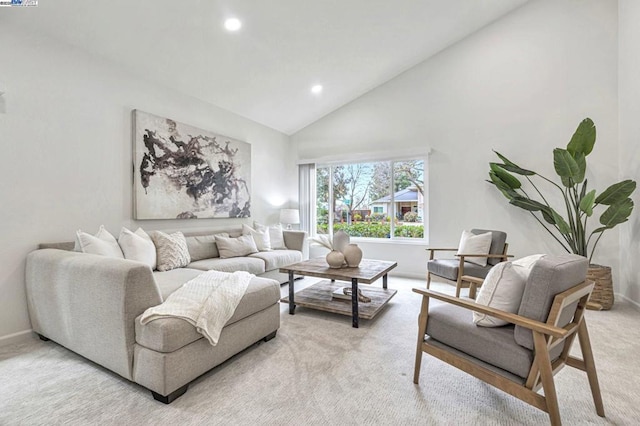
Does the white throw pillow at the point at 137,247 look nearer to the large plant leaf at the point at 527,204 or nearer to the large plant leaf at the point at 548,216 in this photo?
the large plant leaf at the point at 527,204

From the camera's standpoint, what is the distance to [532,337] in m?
1.33

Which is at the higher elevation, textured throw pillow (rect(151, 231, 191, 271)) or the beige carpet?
textured throw pillow (rect(151, 231, 191, 271))

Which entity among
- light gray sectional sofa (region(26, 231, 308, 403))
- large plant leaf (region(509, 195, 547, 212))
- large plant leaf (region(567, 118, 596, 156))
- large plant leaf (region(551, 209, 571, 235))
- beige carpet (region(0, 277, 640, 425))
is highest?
large plant leaf (region(567, 118, 596, 156))

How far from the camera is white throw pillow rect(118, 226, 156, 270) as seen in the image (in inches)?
106

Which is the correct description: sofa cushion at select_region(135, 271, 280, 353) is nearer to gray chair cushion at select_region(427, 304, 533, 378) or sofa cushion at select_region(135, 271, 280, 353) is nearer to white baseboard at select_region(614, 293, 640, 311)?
gray chair cushion at select_region(427, 304, 533, 378)

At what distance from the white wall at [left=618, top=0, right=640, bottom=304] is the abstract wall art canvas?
4.93 m

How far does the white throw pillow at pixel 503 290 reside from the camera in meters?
1.44

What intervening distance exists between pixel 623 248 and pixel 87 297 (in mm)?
5359

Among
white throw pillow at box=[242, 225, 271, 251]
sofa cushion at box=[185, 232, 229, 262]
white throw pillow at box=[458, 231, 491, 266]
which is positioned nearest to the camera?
white throw pillow at box=[458, 231, 491, 266]

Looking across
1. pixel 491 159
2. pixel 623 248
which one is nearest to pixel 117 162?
pixel 491 159

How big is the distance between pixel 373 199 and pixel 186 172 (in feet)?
10.1

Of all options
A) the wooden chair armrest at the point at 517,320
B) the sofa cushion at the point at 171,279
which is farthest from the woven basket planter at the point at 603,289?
the sofa cushion at the point at 171,279

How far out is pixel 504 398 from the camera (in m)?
1.66

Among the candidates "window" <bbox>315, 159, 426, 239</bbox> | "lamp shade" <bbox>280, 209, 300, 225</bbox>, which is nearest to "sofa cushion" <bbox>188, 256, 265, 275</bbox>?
"lamp shade" <bbox>280, 209, 300, 225</bbox>
